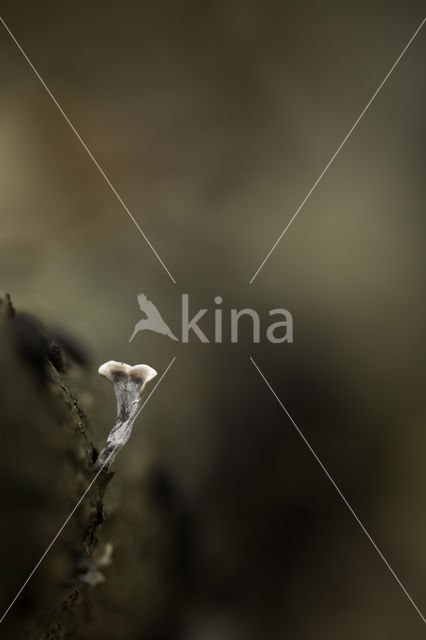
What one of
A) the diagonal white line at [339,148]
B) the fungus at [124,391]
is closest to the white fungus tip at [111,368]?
the fungus at [124,391]

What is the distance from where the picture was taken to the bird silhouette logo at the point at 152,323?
43 cm

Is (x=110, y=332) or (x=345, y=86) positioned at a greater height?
(x=345, y=86)

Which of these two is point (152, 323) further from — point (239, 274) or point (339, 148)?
point (339, 148)

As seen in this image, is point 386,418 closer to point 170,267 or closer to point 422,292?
point 422,292

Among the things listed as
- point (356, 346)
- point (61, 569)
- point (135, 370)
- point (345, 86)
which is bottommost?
point (61, 569)

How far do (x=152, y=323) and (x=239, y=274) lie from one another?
82mm

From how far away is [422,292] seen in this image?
0.45m

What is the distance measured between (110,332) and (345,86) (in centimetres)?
29

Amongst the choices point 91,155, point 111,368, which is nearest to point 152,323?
point 111,368

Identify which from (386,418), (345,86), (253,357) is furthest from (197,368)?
(345,86)

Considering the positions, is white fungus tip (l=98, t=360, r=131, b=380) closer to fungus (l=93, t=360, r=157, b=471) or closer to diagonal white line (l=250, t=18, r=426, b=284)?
fungus (l=93, t=360, r=157, b=471)

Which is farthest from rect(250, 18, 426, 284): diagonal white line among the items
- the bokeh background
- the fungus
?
the fungus

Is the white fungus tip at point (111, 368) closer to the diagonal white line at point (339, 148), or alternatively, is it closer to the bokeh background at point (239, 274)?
the bokeh background at point (239, 274)

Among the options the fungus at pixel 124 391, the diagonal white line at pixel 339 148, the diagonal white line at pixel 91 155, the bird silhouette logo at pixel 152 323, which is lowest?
the fungus at pixel 124 391
